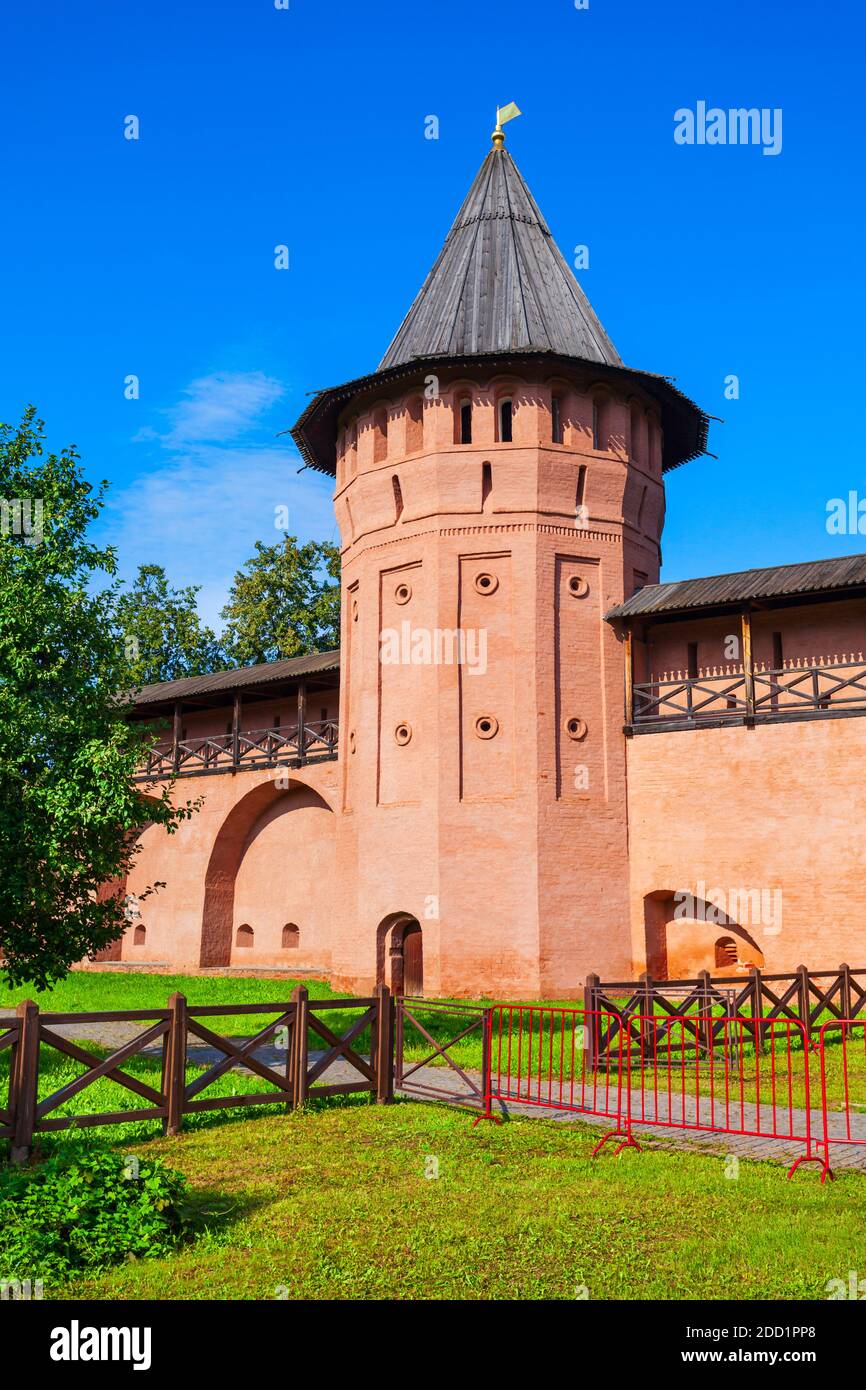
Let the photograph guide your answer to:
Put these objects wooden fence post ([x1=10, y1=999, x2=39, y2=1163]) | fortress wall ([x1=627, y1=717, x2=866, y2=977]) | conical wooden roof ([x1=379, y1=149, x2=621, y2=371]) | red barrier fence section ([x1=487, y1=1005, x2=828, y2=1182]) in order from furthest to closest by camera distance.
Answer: conical wooden roof ([x1=379, y1=149, x2=621, y2=371]), fortress wall ([x1=627, y1=717, x2=866, y2=977]), red barrier fence section ([x1=487, y1=1005, x2=828, y2=1182]), wooden fence post ([x1=10, y1=999, x2=39, y2=1163])

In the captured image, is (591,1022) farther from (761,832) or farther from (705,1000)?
(761,832)

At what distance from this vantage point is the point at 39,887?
11867 millimetres

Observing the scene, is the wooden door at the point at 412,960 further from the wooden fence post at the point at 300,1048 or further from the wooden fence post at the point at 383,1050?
the wooden fence post at the point at 300,1048

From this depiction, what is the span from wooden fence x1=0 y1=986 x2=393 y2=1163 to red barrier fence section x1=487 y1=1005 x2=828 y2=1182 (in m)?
1.20

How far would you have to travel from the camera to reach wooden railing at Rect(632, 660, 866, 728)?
1959 centimetres

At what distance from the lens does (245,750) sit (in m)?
28.8

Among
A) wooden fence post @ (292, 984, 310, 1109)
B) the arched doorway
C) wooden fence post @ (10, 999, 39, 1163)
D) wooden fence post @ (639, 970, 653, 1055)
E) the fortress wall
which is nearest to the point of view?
wooden fence post @ (10, 999, 39, 1163)

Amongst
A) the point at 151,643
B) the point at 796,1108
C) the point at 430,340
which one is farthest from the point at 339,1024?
the point at 151,643

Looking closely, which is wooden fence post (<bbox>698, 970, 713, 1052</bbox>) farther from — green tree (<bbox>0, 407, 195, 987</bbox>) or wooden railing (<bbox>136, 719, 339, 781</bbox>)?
wooden railing (<bbox>136, 719, 339, 781</bbox>)

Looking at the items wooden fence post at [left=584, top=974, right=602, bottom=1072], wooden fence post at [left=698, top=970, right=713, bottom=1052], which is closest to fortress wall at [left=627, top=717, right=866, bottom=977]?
wooden fence post at [left=698, top=970, right=713, bottom=1052]

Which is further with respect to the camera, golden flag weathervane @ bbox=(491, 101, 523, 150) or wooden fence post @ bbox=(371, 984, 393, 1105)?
golden flag weathervane @ bbox=(491, 101, 523, 150)

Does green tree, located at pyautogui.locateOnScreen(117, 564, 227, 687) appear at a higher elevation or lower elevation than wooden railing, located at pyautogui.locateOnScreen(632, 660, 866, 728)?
higher

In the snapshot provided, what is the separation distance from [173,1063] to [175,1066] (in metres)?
0.03

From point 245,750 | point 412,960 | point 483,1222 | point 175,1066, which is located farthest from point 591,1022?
point 245,750
